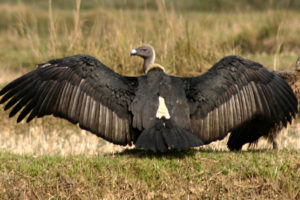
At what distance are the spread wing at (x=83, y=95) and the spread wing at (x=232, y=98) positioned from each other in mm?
773

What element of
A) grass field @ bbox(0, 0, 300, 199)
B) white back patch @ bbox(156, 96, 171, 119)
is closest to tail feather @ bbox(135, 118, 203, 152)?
white back patch @ bbox(156, 96, 171, 119)

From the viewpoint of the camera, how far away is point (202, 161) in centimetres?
621

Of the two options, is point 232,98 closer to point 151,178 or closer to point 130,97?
point 130,97

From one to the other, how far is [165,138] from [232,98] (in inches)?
42.9

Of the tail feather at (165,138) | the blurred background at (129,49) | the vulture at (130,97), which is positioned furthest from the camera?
the blurred background at (129,49)

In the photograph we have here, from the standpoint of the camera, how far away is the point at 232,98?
6324 mm

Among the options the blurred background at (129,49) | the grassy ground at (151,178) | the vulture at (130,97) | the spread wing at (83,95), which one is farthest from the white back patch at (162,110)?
the blurred background at (129,49)

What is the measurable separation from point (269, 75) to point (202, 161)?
51.1 inches

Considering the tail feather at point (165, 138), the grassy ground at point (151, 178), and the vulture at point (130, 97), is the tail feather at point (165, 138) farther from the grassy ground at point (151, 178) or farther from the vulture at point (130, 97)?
the grassy ground at point (151, 178)

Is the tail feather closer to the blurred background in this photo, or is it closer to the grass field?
the grass field

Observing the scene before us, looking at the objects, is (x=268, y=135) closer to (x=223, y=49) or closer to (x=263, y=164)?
(x=263, y=164)

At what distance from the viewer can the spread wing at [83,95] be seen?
6.21 metres

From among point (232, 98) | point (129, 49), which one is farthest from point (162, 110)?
point (129, 49)

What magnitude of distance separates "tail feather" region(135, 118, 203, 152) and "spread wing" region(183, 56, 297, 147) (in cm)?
46
